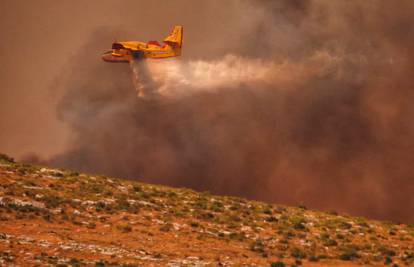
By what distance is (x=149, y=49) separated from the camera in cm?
13362

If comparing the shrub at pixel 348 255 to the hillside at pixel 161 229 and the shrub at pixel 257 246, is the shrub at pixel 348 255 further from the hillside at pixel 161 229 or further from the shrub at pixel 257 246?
the shrub at pixel 257 246

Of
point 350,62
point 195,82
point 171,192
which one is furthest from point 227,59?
point 171,192

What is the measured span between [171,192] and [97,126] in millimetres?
Result: 55978

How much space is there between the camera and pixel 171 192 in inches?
3595

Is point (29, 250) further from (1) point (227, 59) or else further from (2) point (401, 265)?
(1) point (227, 59)

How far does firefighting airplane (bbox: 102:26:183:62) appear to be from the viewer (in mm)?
132750

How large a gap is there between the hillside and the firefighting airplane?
1673 inches

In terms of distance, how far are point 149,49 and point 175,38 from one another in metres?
4.47

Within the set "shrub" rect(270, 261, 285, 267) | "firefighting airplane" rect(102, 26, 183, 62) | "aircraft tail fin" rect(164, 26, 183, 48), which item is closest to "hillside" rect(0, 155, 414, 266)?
"shrub" rect(270, 261, 285, 267)

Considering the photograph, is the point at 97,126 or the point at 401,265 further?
the point at 97,126

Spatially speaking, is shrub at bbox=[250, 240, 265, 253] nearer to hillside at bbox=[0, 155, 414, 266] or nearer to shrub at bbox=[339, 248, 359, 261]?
hillside at bbox=[0, 155, 414, 266]

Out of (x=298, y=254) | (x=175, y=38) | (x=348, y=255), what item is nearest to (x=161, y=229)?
(x=298, y=254)

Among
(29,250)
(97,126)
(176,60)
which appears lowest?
(29,250)

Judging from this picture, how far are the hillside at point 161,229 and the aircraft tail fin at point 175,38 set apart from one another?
4276 centimetres
